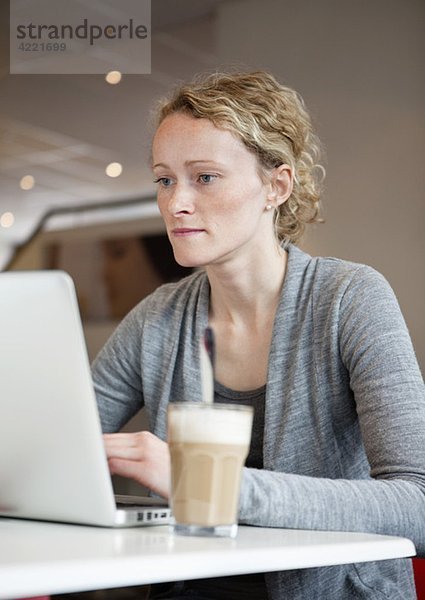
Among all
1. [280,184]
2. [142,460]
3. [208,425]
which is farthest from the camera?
[280,184]

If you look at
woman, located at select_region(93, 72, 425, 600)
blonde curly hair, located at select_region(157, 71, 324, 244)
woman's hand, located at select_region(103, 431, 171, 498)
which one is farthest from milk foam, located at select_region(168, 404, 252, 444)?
blonde curly hair, located at select_region(157, 71, 324, 244)

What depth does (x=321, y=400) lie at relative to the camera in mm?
1454

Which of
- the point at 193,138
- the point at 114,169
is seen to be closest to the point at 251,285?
the point at 193,138

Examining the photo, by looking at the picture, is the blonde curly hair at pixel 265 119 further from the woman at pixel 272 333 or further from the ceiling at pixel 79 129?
the ceiling at pixel 79 129

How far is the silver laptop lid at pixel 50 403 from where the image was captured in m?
0.83

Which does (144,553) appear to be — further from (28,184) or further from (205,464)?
(28,184)

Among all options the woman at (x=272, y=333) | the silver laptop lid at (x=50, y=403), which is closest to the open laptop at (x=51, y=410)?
the silver laptop lid at (x=50, y=403)

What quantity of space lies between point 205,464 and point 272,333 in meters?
0.71

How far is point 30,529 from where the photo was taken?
93 centimetres

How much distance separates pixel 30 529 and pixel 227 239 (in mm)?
807

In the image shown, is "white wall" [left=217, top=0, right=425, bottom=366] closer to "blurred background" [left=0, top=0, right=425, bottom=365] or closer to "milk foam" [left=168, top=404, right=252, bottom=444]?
"blurred background" [left=0, top=0, right=425, bottom=365]

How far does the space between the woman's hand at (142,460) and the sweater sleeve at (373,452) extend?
8 centimetres

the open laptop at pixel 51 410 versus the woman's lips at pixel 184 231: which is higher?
the woman's lips at pixel 184 231

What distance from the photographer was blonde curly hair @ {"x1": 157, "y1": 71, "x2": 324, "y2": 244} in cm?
166
